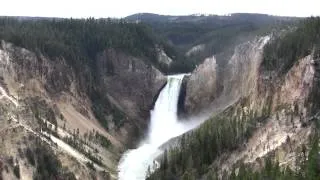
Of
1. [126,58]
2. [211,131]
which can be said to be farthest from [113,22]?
[211,131]

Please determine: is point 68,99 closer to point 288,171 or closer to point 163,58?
point 163,58

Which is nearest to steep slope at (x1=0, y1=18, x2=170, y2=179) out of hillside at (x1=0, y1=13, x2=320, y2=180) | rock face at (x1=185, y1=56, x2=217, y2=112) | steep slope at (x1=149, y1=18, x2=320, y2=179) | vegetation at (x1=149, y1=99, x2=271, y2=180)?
hillside at (x1=0, y1=13, x2=320, y2=180)

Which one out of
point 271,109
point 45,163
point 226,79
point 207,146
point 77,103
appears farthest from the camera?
point 226,79

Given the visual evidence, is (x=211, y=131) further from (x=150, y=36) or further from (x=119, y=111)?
(x=150, y=36)

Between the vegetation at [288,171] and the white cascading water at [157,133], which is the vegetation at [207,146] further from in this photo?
the vegetation at [288,171]

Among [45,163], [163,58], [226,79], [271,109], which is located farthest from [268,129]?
A: [163,58]

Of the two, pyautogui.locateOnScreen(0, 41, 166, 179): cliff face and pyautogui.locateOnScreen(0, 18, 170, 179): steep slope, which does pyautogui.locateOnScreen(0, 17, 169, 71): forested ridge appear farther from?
pyautogui.locateOnScreen(0, 41, 166, 179): cliff face

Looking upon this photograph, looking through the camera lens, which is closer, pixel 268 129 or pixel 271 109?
pixel 268 129
